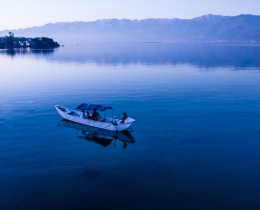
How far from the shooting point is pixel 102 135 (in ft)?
111

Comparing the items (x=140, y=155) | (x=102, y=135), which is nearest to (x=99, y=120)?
(x=102, y=135)

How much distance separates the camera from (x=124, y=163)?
85.5 ft

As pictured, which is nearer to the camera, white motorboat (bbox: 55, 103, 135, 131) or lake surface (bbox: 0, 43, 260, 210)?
lake surface (bbox: 0, 43, 260, 210)

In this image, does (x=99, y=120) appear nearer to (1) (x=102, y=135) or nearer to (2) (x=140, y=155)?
(1) (x=102, y=135)

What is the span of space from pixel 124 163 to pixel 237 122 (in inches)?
821

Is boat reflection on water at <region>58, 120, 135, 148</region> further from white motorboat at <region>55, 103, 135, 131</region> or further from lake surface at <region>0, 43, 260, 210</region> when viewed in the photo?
white motorboat at <region>55, 103, 135, 131</region>

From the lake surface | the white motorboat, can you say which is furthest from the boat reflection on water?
the white motorboat

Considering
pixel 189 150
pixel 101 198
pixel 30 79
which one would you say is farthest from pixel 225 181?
pixel 30 79

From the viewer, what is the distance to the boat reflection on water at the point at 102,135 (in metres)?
31.9

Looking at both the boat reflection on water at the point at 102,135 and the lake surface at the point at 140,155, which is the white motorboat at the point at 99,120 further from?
the lake surface at the point at 140,155

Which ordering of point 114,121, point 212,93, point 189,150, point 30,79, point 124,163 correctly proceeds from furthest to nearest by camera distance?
1. point 30,79
2. point 212,93
3. point 114,121
4. point 189,150
5. point 124,163

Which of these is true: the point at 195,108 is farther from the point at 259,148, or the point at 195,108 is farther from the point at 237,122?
the point at 259,148

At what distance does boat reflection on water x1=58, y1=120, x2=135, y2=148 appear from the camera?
31.9m

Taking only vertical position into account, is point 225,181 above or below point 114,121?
below
